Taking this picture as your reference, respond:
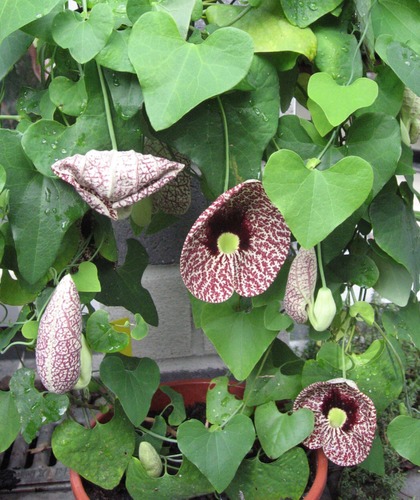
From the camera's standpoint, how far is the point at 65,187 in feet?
2.34

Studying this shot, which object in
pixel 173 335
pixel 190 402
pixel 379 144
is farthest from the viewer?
pixel 173 335

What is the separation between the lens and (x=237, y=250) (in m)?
0.75

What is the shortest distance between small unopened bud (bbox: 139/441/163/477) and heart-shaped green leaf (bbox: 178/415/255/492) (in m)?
0.09

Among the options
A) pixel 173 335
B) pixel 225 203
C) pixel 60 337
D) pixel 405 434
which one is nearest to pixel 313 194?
pixel 225 203

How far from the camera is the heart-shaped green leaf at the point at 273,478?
0.90m

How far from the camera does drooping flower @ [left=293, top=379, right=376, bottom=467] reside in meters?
0.86

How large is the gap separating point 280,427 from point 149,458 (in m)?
0.19

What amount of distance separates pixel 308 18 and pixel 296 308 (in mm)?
326

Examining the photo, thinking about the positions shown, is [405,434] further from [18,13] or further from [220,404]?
[18,13]

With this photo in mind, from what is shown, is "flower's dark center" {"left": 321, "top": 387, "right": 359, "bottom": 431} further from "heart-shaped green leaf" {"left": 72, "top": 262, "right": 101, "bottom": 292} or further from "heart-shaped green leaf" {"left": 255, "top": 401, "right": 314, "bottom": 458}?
"heart-shaped green leaf" {"left": 72, "top": 262, "right": 101, "bottom": 292}

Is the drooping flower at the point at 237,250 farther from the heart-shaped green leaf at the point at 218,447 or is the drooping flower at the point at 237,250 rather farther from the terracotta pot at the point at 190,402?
the terracotta pot at the point at 190,402

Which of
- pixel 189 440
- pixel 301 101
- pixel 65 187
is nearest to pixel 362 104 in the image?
pixel 301 101

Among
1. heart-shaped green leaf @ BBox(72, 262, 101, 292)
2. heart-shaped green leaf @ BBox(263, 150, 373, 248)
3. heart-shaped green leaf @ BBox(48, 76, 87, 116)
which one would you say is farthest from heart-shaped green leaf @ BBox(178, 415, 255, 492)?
heart-shaped green leaf @ BBox(48, 76, 87, 116)

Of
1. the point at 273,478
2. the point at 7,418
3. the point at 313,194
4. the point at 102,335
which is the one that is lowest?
the point at 273,478
